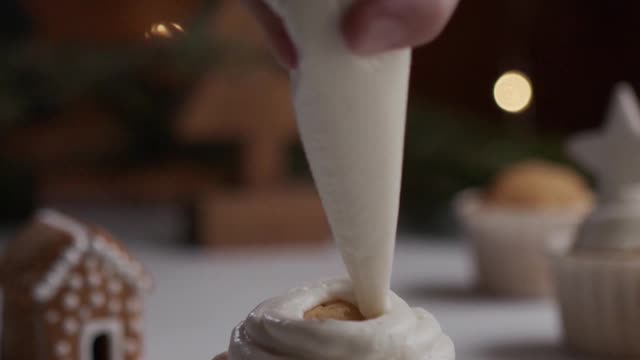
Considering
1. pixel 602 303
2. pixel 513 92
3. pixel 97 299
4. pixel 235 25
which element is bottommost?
pixel 602 303

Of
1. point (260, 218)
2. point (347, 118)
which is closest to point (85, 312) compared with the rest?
point (347, 118)

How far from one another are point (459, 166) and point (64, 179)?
0.86 meters

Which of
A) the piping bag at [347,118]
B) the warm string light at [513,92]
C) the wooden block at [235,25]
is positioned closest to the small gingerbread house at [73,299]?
the piping bag at [347,118]

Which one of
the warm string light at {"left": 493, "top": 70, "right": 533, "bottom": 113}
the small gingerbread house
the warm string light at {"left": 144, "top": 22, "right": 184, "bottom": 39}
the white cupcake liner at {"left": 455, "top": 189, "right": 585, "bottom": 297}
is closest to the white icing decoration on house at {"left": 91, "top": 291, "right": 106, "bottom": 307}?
the small gingerbread house

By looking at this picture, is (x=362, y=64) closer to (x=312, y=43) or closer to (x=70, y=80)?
(x=312, y=43)

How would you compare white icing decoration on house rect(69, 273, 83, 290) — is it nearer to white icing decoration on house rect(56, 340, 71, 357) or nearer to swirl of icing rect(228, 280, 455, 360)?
white icing decoration on house rect(56, 340, 71, 357)

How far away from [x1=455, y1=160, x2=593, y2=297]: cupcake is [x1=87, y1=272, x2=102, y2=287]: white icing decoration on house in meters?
0.80

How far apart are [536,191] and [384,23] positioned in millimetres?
1099

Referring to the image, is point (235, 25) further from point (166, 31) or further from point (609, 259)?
point (166, 31)

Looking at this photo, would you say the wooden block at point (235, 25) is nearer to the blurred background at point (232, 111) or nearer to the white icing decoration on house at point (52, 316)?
the blurred background at point (232, 111)

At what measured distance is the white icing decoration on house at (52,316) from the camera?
0.98m

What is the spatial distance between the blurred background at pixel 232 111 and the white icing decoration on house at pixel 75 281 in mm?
993

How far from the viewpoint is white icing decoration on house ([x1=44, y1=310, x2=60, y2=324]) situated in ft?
3.20

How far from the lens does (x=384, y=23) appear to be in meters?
0.60
